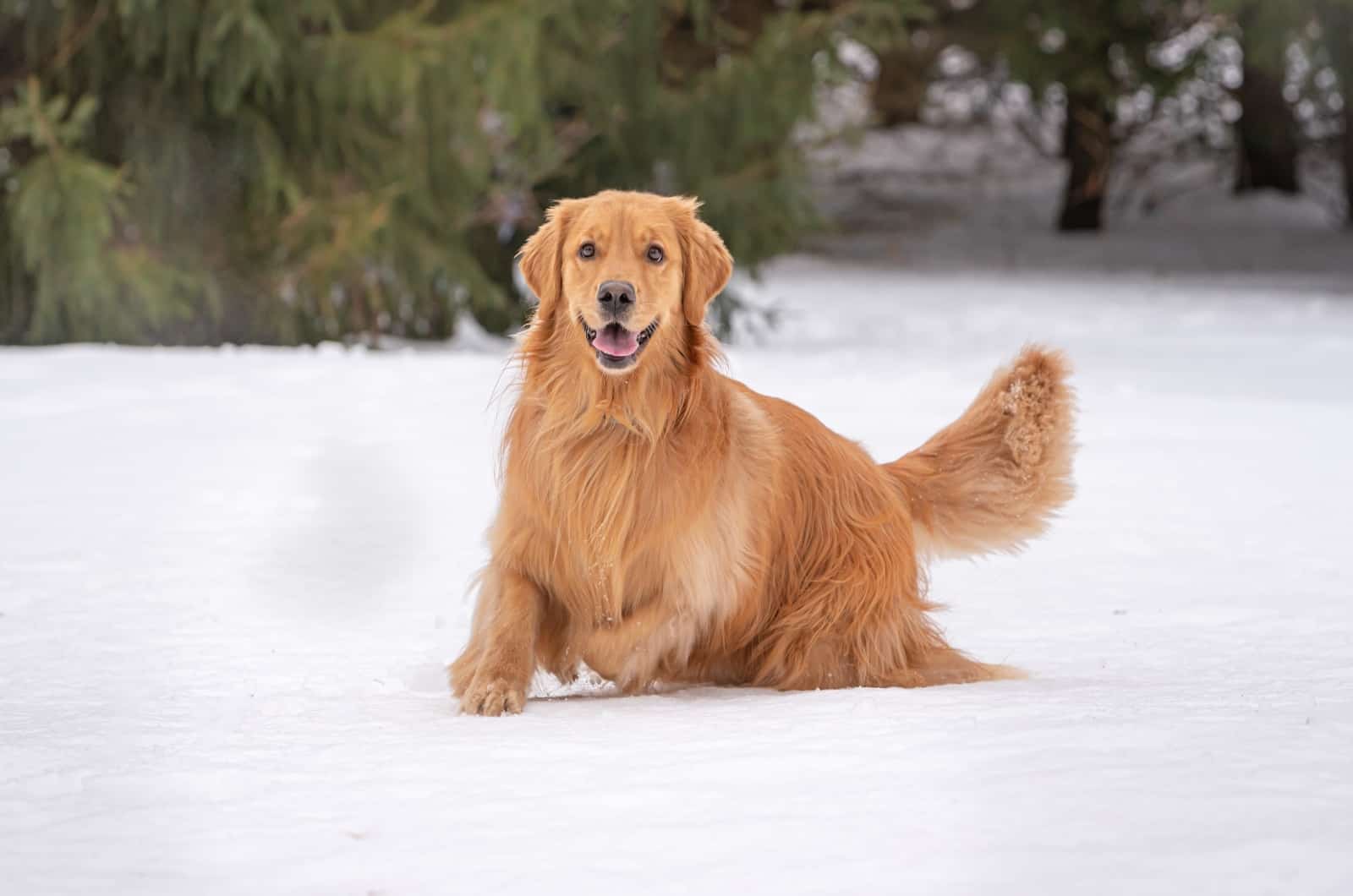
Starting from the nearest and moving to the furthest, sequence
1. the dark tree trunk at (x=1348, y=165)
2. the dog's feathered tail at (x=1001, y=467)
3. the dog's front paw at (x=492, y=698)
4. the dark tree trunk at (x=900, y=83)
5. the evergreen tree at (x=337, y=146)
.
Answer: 1. the dog's front paw at (x=492, y=698)
2. the dog's feathered tail at (x=1001, y=467)
3. the evergreen tree at (x=337, y=146)
4. the dark tree trunk at (x=1348, y=165)
5. the dark tree trunk at (x=900, y=83)

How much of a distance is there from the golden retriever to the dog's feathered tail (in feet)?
0.27

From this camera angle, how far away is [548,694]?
4.08 m

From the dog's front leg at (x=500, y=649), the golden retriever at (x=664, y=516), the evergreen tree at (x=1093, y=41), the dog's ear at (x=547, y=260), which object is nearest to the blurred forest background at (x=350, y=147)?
the evergreen tree at (x=1093, y=41)

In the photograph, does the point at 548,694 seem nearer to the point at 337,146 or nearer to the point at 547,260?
the point at 547,260

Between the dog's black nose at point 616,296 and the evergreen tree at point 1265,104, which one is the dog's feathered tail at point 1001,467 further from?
the evergreen tree at point 1265,104

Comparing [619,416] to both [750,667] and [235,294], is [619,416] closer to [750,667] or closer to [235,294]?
[750,667]

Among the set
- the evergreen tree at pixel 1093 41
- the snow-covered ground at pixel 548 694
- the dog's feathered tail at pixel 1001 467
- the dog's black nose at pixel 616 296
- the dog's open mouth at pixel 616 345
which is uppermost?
the evergreen tree at pixel 1093 41

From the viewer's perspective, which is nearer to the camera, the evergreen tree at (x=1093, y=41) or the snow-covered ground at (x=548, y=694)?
the snow-covered ground at (x=548, y=694)

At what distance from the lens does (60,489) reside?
6.24 metres

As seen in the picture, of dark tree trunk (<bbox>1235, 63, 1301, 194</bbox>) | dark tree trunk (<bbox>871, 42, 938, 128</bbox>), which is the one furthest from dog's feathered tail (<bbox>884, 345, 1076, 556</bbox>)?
dark tree trunk (<bbox>871, 42, 938, 128</bbox>)

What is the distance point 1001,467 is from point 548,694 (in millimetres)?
1327

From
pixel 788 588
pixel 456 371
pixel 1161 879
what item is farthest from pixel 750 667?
pixel 456 371

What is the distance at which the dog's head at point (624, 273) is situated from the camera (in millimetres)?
3783

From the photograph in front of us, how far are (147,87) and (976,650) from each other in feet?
28.1
